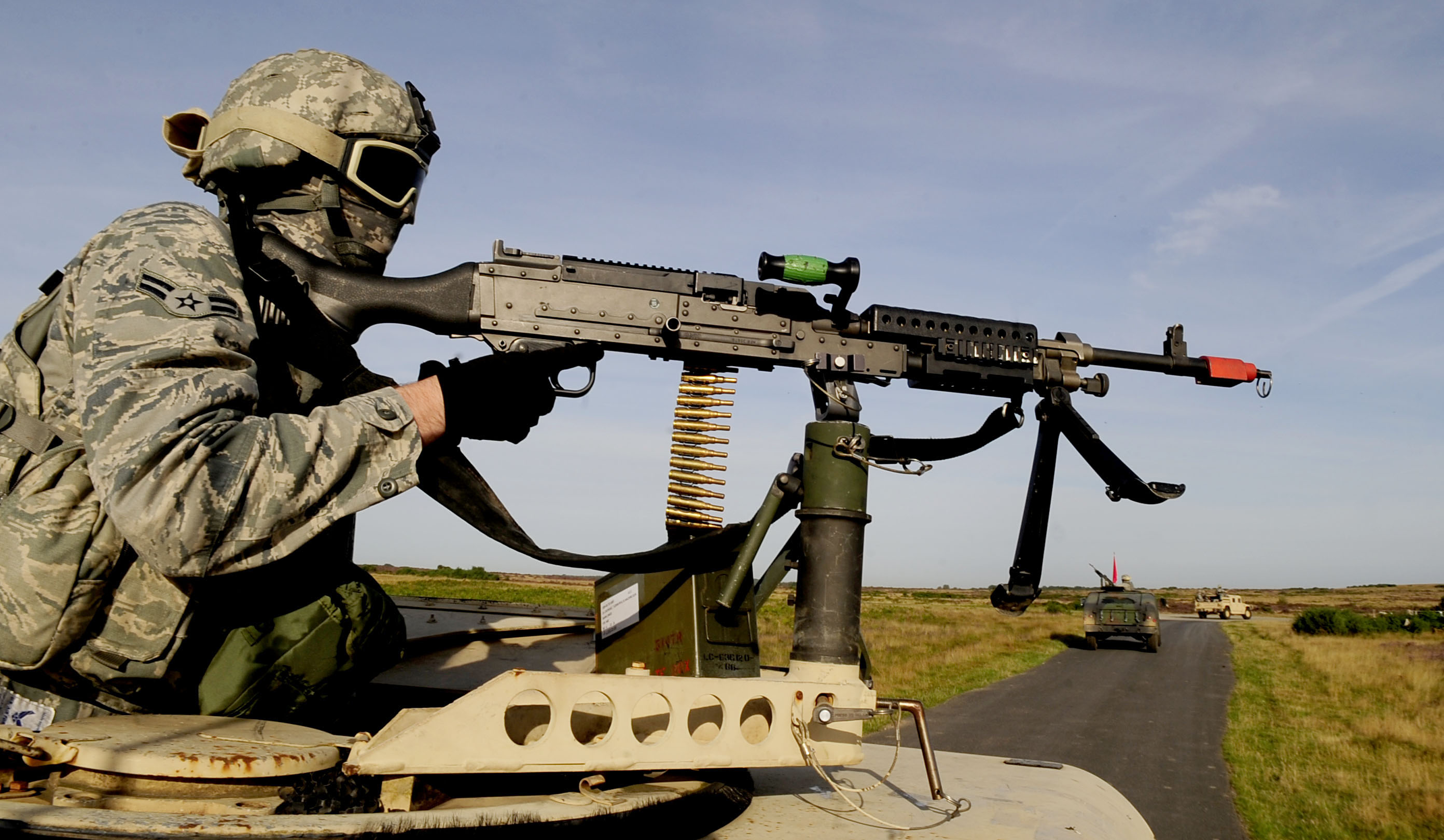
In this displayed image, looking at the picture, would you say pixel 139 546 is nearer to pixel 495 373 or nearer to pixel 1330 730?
pixel 495 373

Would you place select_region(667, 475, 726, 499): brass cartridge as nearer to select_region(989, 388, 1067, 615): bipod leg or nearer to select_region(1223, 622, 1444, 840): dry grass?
select_region(989, 388, 1067, 615): bipod leg

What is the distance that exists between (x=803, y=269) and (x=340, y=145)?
68.6 inches

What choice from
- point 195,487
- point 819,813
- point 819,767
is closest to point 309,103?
point 195,487

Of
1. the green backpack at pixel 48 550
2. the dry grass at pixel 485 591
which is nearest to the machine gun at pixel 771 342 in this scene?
the green backpack at pixel 48 550

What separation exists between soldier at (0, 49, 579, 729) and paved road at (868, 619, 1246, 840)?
897 centimetres

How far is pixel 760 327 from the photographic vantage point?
4.38m

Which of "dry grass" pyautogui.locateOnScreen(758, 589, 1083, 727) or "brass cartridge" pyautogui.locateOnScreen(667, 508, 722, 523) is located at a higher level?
"brass cartridge" pyautogui.locateOnScreen(667, 508, 722, 523)

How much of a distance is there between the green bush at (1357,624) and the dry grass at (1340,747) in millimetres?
14217

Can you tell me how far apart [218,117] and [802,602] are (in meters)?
2.64

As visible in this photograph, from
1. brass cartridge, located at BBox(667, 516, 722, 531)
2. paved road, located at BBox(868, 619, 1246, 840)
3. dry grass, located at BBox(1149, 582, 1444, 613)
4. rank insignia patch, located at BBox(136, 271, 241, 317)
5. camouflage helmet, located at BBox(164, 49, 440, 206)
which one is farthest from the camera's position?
dry grass, located at BBox(1149, 582, 1444, 613)

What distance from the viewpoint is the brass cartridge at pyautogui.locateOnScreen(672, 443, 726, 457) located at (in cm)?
419

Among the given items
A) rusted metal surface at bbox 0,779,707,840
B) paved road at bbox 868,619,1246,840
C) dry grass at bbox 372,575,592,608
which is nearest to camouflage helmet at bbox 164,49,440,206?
rusted metal surface at bbox 0,779,707,840

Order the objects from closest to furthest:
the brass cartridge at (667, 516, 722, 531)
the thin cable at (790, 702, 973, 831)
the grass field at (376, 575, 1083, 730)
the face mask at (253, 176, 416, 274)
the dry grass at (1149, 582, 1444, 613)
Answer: the thin cable at (790, 702, 973, 831) → the face mask at (253, 176, 416, 274) → the brass cartridge at (667, 516, 722, 531) → the grass field at (376, 575, 1083, 730) → the dry grass at (1149, 582, 1444, 613)

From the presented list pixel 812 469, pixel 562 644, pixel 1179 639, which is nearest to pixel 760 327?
pixel 812 469
